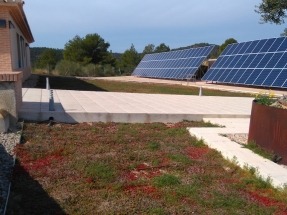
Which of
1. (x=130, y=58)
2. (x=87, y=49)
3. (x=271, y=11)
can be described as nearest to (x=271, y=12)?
(x=271, y=11)

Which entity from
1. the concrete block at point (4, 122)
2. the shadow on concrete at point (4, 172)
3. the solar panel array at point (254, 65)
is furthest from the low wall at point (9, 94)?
the solar panel array at point (254, 65)

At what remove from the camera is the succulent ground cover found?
3752 millimetres

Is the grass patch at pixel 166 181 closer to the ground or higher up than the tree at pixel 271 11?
closer to the ground

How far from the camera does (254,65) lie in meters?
23.5

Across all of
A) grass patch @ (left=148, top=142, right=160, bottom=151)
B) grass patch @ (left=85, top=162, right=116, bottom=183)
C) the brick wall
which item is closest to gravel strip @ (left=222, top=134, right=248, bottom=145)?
grass patch @ (left=148, top=142, right=160, bottom=151)

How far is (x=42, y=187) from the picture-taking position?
4.12 metres

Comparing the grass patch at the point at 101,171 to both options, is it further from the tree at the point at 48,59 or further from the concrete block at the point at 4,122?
the tree at the point at 48,59

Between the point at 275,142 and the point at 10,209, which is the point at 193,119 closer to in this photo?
the point at 275,142

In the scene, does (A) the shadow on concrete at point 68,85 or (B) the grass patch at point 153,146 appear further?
(A) the shadow on concrete at point 68,85

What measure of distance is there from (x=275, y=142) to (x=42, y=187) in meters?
3.50

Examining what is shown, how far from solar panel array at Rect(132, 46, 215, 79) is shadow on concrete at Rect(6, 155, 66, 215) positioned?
27.4 metres

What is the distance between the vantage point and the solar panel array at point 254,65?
20.8 meters

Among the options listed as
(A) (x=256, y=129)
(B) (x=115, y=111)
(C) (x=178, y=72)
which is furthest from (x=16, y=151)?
(C) (x=178, y=72)

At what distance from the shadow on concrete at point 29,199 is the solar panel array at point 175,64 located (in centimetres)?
2735
